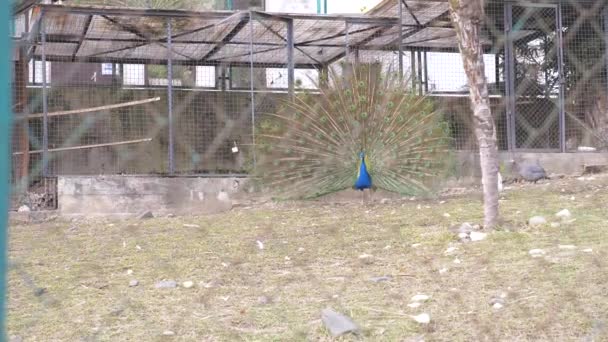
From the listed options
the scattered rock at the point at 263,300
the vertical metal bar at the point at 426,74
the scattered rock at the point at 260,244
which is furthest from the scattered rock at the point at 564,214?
the vertical metal bar at the point at 426,74

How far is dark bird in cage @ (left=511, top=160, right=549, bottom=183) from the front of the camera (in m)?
9.86

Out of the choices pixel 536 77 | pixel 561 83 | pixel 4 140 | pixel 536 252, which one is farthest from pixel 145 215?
pixel 4 140

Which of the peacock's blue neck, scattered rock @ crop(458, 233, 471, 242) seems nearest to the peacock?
the peacock's blue neck

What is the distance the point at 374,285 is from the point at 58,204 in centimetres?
572

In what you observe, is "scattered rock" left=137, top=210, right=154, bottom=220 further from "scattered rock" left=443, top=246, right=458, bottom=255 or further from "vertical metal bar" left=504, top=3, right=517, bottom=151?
"vertical metal bar" left=504, top=3, right=517, bottom=151

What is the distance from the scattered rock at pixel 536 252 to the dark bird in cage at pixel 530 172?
5.41m

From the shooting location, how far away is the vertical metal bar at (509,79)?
996cm

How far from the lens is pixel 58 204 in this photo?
898cm

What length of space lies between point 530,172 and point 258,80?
4.07m

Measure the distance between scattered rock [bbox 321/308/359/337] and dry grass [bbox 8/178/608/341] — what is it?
4 centimetres

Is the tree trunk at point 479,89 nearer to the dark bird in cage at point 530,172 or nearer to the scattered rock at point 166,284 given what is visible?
the scattered rock at point 166,284

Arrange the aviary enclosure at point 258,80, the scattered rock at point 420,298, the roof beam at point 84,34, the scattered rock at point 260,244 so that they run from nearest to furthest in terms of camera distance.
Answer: the scattered rock at point 420,298
the scattered rock at point 260,244
the roof beam at point 84,34
the aviary enclosure at point 258,80

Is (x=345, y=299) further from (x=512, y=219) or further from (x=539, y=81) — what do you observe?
(x=539, y=81)

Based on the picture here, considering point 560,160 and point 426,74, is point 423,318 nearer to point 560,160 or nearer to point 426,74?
point 560,160
